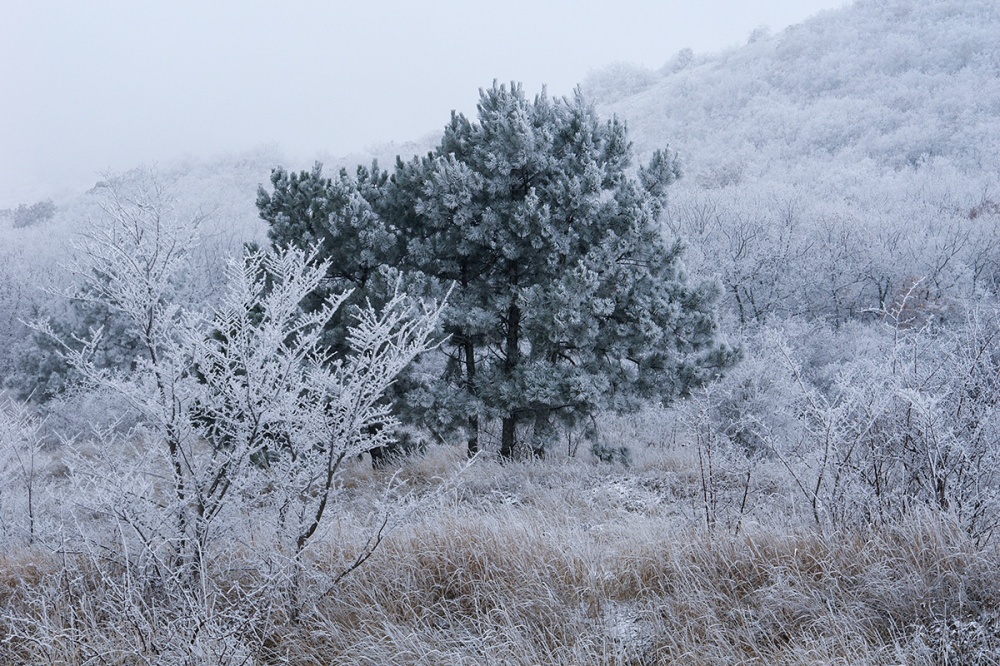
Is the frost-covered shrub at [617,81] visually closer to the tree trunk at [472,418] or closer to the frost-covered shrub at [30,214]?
the frost-covered shrub at [30,214]

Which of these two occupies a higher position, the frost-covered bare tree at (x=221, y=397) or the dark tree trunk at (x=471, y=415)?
the frost-covered bare tree at (x=221, y=397)

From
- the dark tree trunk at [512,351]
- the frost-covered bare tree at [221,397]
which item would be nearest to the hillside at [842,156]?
the dark tree trunk at [512,351]

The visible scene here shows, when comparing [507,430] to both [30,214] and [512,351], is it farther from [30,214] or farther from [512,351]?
[30,214]

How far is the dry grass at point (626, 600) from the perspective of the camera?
8.92 feet

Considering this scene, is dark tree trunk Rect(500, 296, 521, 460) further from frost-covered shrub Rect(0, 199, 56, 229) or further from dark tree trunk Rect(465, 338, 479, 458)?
frost-covered shrub Rect(0, 199, 56, 229)

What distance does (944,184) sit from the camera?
27.0 metres

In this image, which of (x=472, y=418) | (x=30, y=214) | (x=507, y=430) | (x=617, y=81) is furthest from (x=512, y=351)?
(x=617, y=81)

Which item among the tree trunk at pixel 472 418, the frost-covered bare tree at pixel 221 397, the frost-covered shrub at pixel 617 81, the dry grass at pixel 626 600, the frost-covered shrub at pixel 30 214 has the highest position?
the frost-covered shrub at pixel 617 81

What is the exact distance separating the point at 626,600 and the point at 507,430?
264 inches

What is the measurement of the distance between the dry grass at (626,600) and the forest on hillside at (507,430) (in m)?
0.02

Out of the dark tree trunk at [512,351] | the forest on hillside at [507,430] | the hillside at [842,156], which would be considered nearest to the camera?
the forest on hillside at [507,430]

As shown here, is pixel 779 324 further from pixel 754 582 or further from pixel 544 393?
pixel 754 582

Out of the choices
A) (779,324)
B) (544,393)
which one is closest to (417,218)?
(544,393)

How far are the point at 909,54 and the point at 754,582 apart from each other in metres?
52.7
